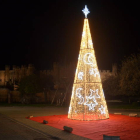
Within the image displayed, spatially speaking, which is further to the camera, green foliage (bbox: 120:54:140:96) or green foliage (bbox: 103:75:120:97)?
green foliage (bbox: 103:75:120:97)

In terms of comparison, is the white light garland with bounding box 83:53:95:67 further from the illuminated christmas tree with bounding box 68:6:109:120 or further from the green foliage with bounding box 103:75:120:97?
the green foliage with bounding box 103:75:120:97

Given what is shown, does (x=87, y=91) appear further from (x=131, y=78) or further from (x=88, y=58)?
(x=131, y=78)

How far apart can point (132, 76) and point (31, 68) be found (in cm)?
4217

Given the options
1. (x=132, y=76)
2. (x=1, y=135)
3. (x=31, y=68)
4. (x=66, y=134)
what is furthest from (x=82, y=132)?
(x=31, y=68)

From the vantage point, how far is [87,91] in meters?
14.9

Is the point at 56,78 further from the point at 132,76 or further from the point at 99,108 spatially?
the point at 99,108

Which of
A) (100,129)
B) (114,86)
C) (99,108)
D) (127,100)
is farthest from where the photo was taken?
(127,100)

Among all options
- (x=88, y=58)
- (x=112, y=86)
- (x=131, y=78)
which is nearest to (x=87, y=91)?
(x=88, y=58)

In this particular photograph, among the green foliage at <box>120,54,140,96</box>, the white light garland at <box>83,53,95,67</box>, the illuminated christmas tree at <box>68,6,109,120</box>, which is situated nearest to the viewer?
the illuminated christmas tree at <box>68,6,109,120</box>

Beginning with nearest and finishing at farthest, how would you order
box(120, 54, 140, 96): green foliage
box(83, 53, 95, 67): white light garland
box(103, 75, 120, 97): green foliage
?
box(83, 53, 95, 67): white light garland, box(120, 54, 140, 96): green foliage, box(103, 75, 120, 97): green foliage

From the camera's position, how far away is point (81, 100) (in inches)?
583

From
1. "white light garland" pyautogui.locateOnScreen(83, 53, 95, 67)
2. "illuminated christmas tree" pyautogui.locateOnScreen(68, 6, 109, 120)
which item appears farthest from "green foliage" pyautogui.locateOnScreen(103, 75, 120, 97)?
"white light garland" pyautogui.locateOnScreen(83, 53, 95, 67)

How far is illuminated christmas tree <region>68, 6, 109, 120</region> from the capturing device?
14.8 metres

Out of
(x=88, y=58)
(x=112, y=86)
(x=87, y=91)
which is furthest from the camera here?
(x=112, y=86)
